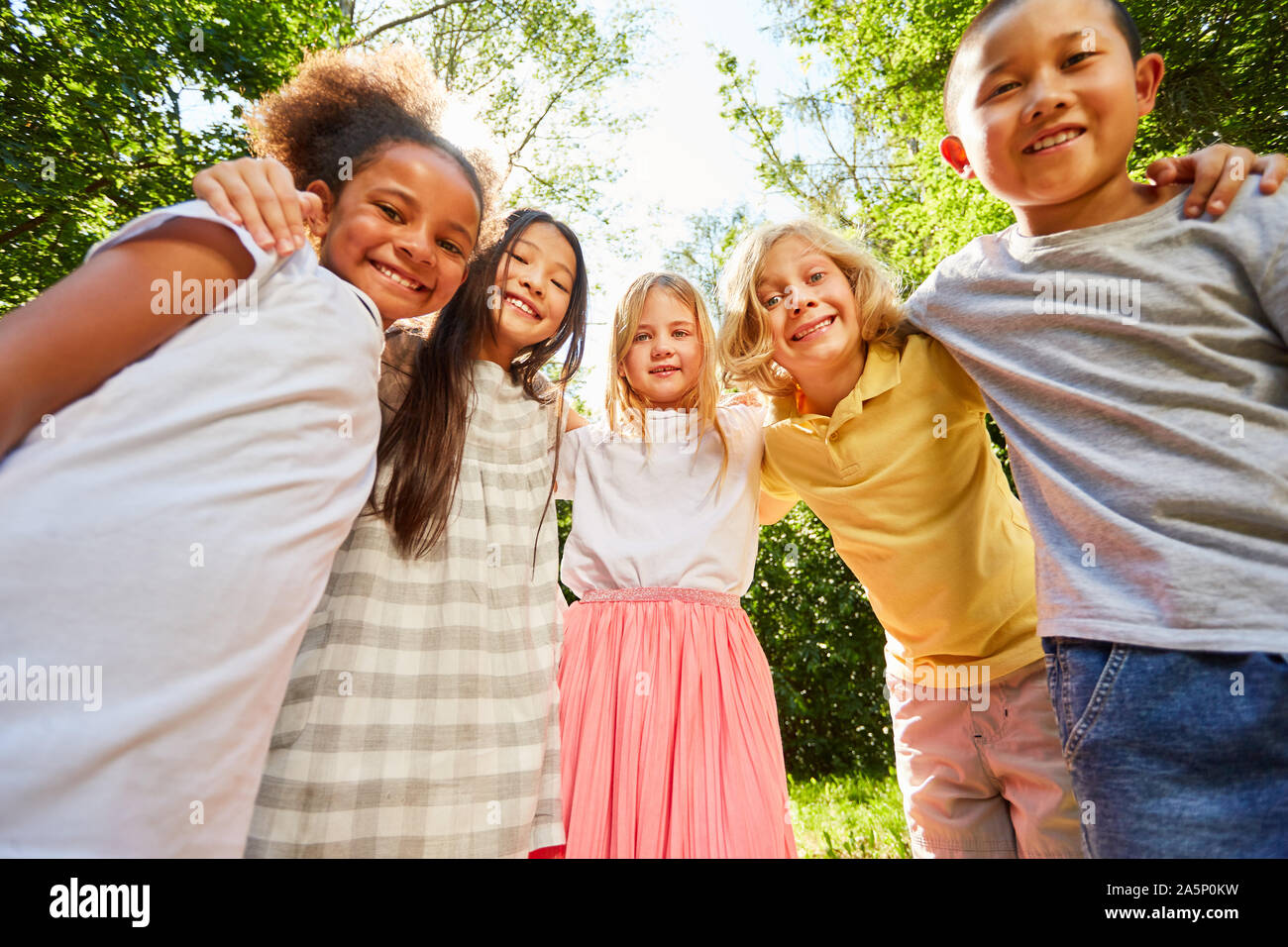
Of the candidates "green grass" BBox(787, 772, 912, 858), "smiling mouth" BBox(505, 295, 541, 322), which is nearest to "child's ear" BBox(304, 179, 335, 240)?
"smiling mouth" BBox(505, 295, 541, 322)

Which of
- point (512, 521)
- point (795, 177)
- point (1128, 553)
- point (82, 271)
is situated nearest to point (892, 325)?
point (1128, 553)

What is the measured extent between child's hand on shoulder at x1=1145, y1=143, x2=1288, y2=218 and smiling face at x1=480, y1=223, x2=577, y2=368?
60.5 inches

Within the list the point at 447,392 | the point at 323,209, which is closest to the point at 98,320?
the point at 323,209

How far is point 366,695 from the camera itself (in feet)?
5.16

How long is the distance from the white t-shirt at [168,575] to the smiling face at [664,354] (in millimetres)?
1572

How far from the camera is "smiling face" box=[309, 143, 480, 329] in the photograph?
5.41 ft

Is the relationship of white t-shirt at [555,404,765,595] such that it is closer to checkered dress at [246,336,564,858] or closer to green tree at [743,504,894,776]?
checkered dress at [246,336,564,858]

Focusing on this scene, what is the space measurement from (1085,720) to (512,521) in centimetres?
130

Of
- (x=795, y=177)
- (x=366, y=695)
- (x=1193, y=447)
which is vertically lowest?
(x=366, y=695)

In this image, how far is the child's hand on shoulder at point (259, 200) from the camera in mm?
1306

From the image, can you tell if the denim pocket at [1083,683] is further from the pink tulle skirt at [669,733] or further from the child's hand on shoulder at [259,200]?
the child's hand on shoulder at [259,200]

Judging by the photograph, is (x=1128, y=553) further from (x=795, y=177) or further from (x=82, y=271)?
(x=795, y=177)

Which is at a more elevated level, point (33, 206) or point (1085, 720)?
point (33, 206)
